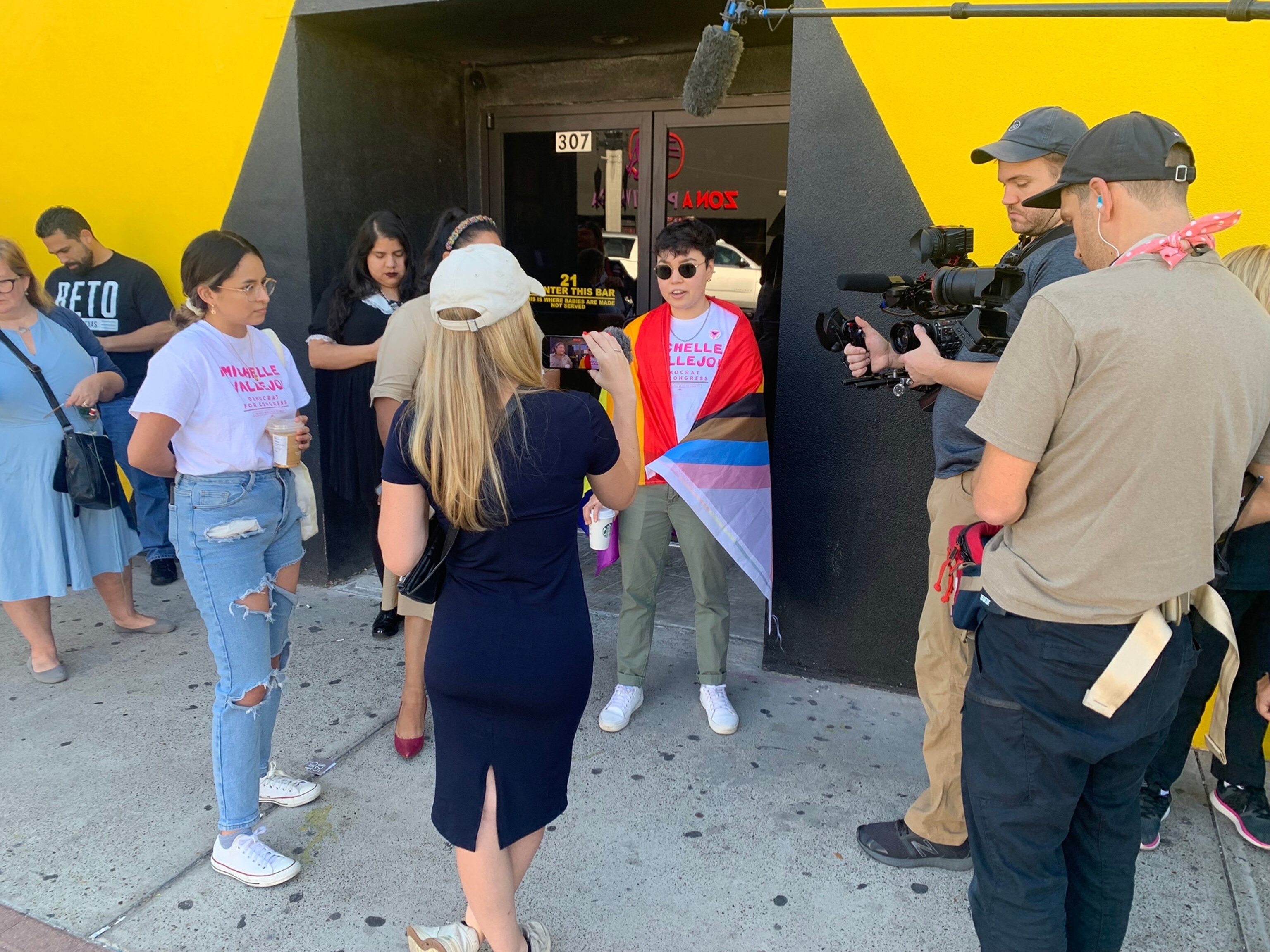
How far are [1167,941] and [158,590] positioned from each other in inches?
192

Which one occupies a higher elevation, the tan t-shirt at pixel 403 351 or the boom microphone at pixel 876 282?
the boom microphone at pixel 876 282

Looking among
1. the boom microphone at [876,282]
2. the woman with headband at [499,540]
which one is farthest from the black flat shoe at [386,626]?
the boom microphone at [876,282]

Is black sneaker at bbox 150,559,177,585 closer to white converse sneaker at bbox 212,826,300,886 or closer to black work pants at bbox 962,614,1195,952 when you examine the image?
white converse sneaker at bbox 212,826,300,886

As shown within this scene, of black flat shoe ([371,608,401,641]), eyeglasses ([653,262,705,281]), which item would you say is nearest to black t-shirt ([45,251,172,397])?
black flat shoe ([371,608,401,641])

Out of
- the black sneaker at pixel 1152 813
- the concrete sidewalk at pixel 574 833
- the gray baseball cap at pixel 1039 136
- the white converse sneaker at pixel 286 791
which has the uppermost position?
the gray baseball cap at pixel 1039 136

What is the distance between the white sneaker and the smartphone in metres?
1.83

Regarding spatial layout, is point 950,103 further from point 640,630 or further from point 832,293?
point 640,630

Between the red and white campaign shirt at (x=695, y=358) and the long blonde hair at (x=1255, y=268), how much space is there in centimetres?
167

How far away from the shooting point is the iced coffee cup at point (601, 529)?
3033 millimetres

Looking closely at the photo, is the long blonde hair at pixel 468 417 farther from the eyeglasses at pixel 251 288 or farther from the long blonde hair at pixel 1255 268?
the long blonde hair at pixel 1255 268

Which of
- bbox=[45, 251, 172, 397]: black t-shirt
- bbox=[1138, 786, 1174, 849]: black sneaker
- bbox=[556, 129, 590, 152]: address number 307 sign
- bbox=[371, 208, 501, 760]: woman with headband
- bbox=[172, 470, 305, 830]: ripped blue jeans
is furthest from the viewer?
bbox=[556, 129, 590, 152]: address number 307 sign

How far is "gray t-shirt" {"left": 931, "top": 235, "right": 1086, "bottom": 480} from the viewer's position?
2201 mm

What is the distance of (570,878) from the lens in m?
2.74

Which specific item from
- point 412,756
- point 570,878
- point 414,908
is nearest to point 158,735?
point 412,756
